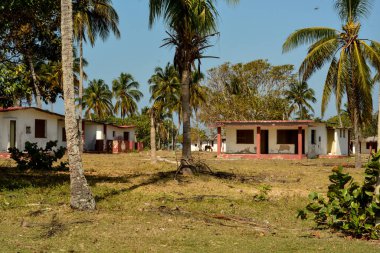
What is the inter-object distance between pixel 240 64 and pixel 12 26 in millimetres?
33377

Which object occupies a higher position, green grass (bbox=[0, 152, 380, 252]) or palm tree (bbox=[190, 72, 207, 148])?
palm tree (bbox=[190, 72, 207, 148])

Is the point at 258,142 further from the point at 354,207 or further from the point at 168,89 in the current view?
the point at 354,207

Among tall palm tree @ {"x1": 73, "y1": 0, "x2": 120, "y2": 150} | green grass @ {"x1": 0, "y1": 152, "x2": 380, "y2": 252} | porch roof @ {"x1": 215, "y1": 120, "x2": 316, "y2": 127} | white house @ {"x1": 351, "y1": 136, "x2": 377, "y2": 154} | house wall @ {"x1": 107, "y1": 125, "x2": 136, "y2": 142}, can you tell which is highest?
tall palm tree @ {"x1": 73, "y1": 0, "x2": 120, "y2": 150}

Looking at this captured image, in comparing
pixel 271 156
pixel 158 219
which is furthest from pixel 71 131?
pixel 271 156

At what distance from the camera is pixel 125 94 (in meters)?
61.1

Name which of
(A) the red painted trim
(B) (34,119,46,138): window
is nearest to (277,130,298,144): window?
(A) the red painted trim

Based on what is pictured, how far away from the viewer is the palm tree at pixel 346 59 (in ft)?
73.0

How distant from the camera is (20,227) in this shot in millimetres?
8109

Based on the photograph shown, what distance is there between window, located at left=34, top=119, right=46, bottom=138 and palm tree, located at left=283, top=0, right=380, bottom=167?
55.1ft

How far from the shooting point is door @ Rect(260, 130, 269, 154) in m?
37.6

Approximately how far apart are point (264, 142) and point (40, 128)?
56.0ft

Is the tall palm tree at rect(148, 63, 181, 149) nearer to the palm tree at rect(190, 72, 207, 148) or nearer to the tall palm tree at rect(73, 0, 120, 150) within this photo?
the palm tree at rect(190, 72, 207, 148)

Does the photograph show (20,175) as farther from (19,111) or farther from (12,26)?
(19,111)

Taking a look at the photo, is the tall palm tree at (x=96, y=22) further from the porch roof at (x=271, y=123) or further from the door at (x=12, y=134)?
the porch roof at (x=271, y=123)
